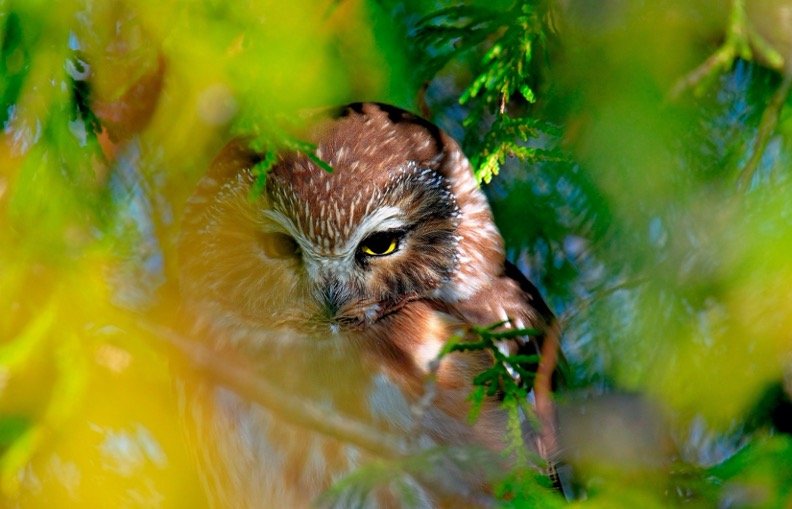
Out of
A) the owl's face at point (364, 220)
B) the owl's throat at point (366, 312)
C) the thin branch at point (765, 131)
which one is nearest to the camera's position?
the thin branch at point (765, 131)

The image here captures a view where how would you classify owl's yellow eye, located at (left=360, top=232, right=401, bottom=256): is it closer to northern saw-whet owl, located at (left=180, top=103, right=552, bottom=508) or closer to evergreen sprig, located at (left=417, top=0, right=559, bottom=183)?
northern saw-whet owl, located at (left=180, top=103, right=552, bottom=508)

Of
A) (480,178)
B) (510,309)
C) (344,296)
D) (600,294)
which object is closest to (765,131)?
(600,294)

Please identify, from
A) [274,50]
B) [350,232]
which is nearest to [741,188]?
[350,232]

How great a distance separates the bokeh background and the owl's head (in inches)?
5.1

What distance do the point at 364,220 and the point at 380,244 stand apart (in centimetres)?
12

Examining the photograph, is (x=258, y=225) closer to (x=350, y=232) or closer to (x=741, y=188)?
(x=350, y=232)

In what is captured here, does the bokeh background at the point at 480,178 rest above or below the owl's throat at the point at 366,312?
above

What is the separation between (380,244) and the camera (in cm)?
222

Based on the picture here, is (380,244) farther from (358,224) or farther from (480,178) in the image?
(480,178)

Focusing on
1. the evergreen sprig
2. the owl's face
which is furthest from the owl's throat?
the evergreen sprig

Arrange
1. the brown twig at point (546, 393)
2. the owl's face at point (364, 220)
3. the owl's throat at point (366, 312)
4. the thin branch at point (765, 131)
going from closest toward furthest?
the brown twig at point (546, 393) < the thin branch at point (765, 131) < the owl's face at point (364, 220) < the owl's throat at point (366, 312)

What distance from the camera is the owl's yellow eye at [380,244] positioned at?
219 centimetres

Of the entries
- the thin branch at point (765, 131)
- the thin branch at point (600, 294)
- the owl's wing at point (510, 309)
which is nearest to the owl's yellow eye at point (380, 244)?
the owl's wing at point (510, 309)

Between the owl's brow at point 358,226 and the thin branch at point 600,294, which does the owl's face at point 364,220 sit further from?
the thin branch at point 600,294
